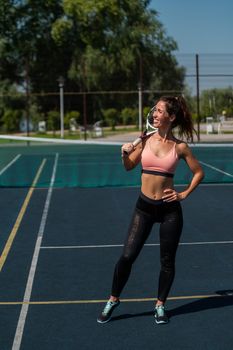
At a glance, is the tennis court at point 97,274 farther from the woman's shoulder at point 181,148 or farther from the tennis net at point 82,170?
the tennis net at point 82,170

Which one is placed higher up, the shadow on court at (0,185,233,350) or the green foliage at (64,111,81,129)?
the green foliage at (64,111,81,129)

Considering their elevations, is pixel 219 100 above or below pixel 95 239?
above

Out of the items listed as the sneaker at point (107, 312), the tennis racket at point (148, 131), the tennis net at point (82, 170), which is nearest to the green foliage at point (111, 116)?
the tennis net at point (82, 170)

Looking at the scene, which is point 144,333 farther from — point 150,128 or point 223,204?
point 223,204

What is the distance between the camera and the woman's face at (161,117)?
575 centimetres

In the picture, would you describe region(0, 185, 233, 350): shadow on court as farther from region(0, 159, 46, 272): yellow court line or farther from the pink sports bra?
the pink sports bra

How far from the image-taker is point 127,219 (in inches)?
463

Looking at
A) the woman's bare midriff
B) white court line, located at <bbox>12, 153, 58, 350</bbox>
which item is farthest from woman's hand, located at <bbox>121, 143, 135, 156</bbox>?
white court line, located at <bbox>12, 153, 58, 350</bbox>

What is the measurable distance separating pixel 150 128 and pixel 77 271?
2.25 m

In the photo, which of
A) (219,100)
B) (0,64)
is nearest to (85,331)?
(219,100)

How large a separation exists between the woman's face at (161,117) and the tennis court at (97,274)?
173 centimetres

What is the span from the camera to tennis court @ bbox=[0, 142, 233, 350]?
564cm

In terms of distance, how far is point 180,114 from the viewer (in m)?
5.84

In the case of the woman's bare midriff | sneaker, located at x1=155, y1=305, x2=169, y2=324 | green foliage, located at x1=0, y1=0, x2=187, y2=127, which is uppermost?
green foliage, located at x1=0, y1=0, x2=187, y2=127
